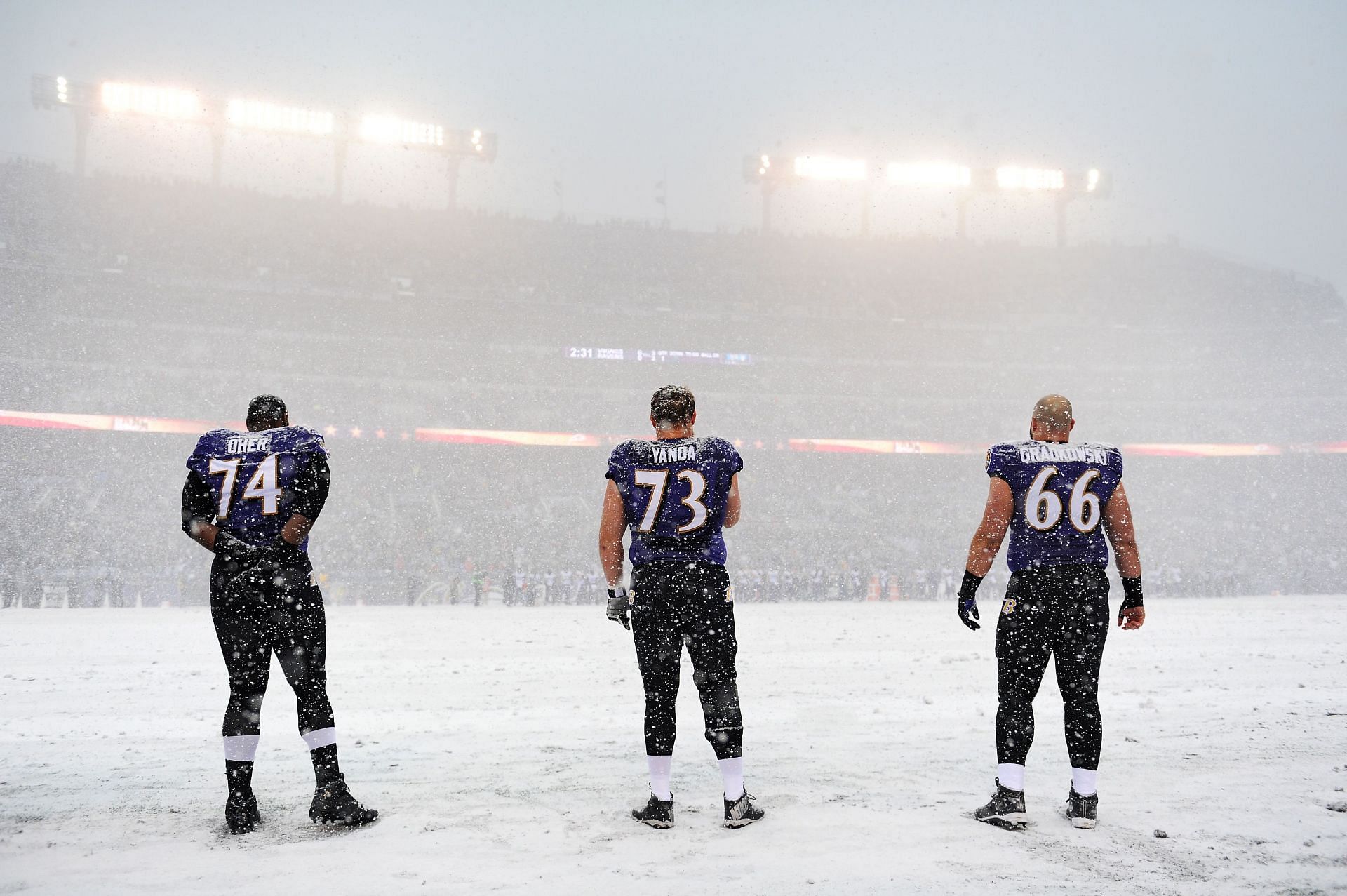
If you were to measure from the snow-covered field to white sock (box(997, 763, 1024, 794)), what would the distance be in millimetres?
183

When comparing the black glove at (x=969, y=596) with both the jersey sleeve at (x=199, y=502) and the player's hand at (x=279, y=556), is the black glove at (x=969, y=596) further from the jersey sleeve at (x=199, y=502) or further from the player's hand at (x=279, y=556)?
the jersey sleeve at (x=199, y=502)

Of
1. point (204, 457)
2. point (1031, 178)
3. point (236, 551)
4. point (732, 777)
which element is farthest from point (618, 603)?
point (1031, 178)

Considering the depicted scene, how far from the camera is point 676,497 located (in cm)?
353

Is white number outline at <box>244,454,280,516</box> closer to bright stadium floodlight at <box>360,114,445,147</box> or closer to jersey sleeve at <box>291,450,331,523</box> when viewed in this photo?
jersey sleeve at <box>291,450,331,523</box>

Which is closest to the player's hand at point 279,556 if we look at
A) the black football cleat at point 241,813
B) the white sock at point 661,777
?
the black football cleat at point 241,813

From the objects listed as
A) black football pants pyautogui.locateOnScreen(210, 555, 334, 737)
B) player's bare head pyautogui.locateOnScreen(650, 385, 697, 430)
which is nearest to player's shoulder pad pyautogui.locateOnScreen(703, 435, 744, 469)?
player's bare head pyautogui.locateOnScreen(650, 385, 697, 430)

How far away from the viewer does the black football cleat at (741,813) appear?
11.0 feet

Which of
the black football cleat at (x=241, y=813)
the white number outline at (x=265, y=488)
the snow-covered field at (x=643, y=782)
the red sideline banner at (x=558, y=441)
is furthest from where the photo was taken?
the red sideline banner at (x=558, y=441)

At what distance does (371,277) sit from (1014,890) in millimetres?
37152

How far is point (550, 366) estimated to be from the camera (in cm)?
3597

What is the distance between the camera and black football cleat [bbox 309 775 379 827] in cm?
334

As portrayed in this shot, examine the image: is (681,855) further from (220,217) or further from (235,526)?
(220,217)

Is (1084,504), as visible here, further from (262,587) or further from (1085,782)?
(262,587)

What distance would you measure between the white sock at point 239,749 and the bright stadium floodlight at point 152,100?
4098 centimetres
